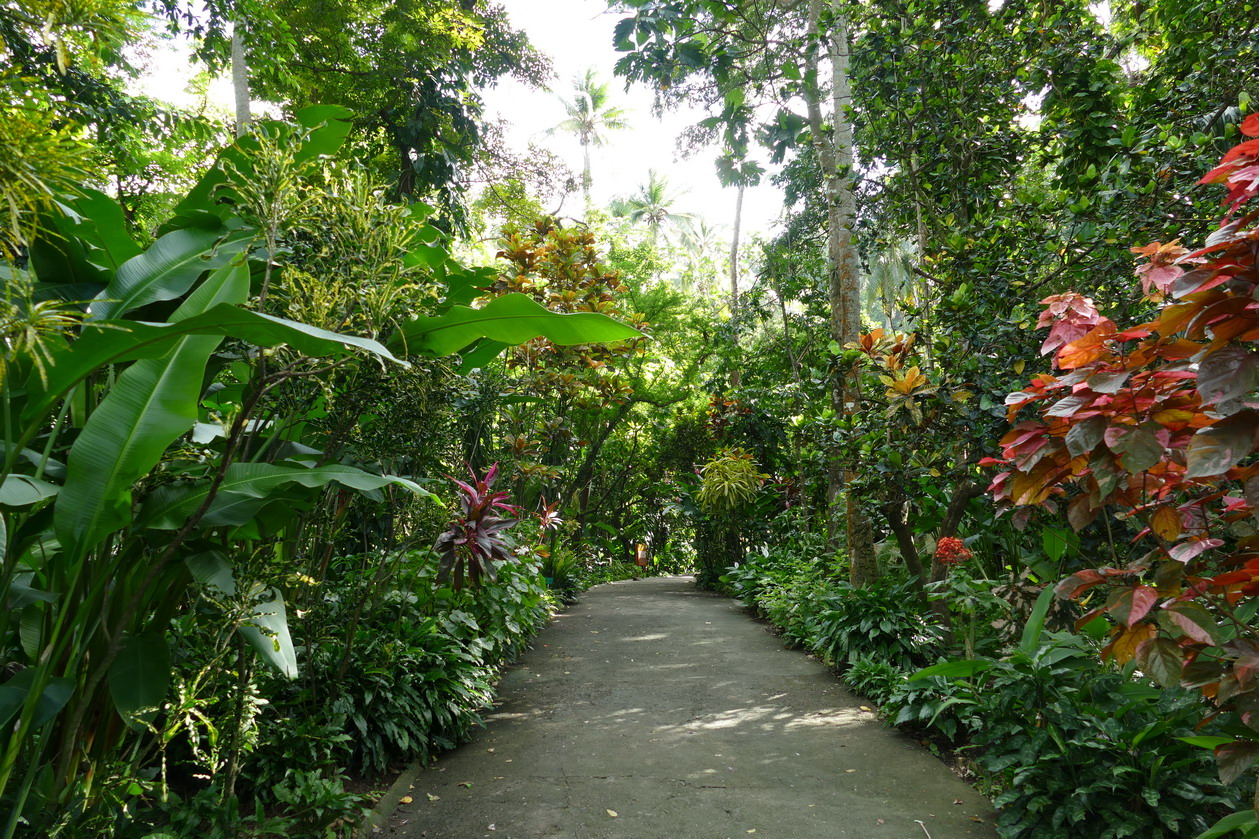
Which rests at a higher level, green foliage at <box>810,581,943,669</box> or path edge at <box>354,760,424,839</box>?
green foliage at <box>810,581,943,669</box>

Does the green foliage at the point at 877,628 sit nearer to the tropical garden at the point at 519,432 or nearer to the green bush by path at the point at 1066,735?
the tropical garden at the point at 519,432

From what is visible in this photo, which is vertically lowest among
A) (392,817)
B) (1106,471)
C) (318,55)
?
(392,817)

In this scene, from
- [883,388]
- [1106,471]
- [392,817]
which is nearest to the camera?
[1106,471]

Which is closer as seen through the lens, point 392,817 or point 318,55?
point 392,817

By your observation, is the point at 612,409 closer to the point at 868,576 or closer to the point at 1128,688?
the point at 868,576

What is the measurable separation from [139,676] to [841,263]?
615cm

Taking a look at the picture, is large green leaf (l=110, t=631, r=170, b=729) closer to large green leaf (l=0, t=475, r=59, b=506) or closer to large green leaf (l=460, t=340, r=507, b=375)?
large green leaf (l=0, t=475, r=59, b=506)

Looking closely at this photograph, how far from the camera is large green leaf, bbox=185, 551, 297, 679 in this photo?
200 cm

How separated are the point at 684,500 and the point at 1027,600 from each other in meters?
7.68

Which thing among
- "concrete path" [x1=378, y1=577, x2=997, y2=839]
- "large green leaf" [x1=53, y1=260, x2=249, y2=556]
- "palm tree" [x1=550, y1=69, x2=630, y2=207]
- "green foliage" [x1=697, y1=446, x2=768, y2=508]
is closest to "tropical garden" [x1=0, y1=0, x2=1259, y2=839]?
"large green leaf" [x1=53, y1=260, x2=249, y2=556]

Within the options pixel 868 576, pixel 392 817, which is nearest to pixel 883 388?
pixel 868 576

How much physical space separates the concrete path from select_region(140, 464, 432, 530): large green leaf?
64.2 inches

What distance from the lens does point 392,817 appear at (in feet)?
9.75

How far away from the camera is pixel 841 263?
21.7 feet
